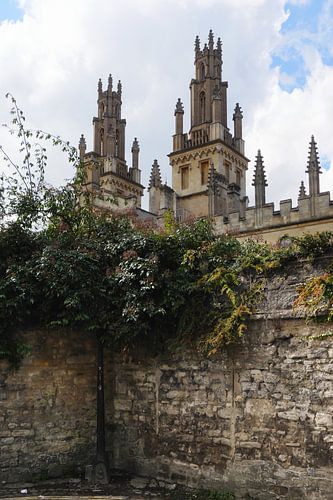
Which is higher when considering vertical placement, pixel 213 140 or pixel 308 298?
pixel 213 140

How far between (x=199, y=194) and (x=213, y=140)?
4.58 metres

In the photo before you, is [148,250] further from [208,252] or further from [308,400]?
[308,400]

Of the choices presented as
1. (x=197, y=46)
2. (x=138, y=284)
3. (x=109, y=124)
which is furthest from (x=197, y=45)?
(x=138, y=284)

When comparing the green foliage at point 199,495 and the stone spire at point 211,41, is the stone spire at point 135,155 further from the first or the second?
the green foliage at point 199,495

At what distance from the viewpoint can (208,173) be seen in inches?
1430

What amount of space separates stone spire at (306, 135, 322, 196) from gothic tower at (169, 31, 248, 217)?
1201cm

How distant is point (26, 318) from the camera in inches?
329

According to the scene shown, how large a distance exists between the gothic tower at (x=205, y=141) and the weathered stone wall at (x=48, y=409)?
29169mm

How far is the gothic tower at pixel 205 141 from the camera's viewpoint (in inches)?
1564

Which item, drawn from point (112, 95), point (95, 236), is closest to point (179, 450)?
point (95, 236)

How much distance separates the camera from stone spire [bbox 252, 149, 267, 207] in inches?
1067

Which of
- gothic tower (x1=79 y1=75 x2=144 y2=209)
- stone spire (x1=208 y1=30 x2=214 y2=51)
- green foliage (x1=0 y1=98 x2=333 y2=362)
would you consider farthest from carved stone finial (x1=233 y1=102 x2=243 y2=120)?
green foliage (x1=0 y1=98 x2=333 y2=362)

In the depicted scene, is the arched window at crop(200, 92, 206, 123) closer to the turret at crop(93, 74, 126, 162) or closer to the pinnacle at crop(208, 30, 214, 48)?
the pinnacle at crop(208, 30, 214, 48)

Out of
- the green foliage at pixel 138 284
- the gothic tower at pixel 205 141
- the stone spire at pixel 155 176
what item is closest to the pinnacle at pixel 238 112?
the gothic tower at pixel 205 141
